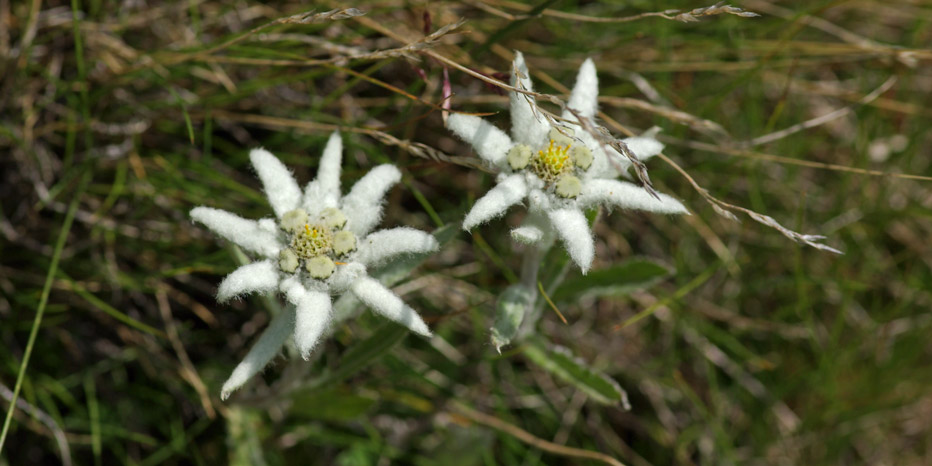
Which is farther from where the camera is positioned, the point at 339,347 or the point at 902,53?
the point at 339,347

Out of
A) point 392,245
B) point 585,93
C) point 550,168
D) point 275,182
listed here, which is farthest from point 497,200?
point 275,182

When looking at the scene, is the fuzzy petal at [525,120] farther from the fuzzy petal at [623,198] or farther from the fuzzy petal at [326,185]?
the fuzzy petal at [326,185]

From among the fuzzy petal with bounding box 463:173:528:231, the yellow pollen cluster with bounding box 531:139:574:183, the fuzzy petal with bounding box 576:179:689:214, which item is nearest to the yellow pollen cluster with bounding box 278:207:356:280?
the fuzzy petal with bounding box 463:173:528:231

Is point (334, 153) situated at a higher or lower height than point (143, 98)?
higher

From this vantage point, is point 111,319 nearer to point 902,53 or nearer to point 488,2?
point 488,2

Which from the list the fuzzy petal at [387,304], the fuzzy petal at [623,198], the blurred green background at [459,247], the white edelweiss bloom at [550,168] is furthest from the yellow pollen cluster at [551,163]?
the fuzzy petal at [387,304]

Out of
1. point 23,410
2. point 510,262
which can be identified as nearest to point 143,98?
point 23,410

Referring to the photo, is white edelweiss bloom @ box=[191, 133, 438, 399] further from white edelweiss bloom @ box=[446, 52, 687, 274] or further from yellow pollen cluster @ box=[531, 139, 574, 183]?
yellow pollen cluster @ box=[531, 139, 574, 183]
